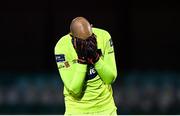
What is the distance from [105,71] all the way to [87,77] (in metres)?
0.14

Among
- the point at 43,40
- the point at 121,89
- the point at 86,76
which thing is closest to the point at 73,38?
the point at 86,76

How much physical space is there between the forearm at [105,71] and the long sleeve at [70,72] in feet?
0.28

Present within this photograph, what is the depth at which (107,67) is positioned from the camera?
13.6 feet

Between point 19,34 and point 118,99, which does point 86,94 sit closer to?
point 118,99

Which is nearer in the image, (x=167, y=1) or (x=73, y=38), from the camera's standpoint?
(x=73, y=38)

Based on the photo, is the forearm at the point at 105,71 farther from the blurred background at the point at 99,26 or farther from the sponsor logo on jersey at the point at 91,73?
the blurred background at the point at 99,26

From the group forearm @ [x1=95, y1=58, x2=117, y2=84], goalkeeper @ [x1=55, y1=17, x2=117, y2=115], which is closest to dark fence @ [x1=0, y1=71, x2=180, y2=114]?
goalkeeper @ [x1=55, y1=17, x2=117, y2=115]

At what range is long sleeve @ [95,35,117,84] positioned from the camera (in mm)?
4141

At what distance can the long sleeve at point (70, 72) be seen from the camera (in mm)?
4141

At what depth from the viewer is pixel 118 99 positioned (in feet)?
32.8

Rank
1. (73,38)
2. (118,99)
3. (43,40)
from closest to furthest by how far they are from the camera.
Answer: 1. (73,38)
2. (118,99)
3. (43,40)

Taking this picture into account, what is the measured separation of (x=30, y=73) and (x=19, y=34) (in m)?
1.71

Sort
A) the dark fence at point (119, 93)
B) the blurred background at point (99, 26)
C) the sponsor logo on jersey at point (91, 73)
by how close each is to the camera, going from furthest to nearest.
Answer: the blurred background at point (99, 26), the dark fence at point (119, 93), the sponsor logo on jersey at point (91, 73)

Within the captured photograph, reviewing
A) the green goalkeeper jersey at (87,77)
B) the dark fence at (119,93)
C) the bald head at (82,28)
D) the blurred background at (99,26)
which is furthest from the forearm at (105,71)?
the blurred background at (99,26)
